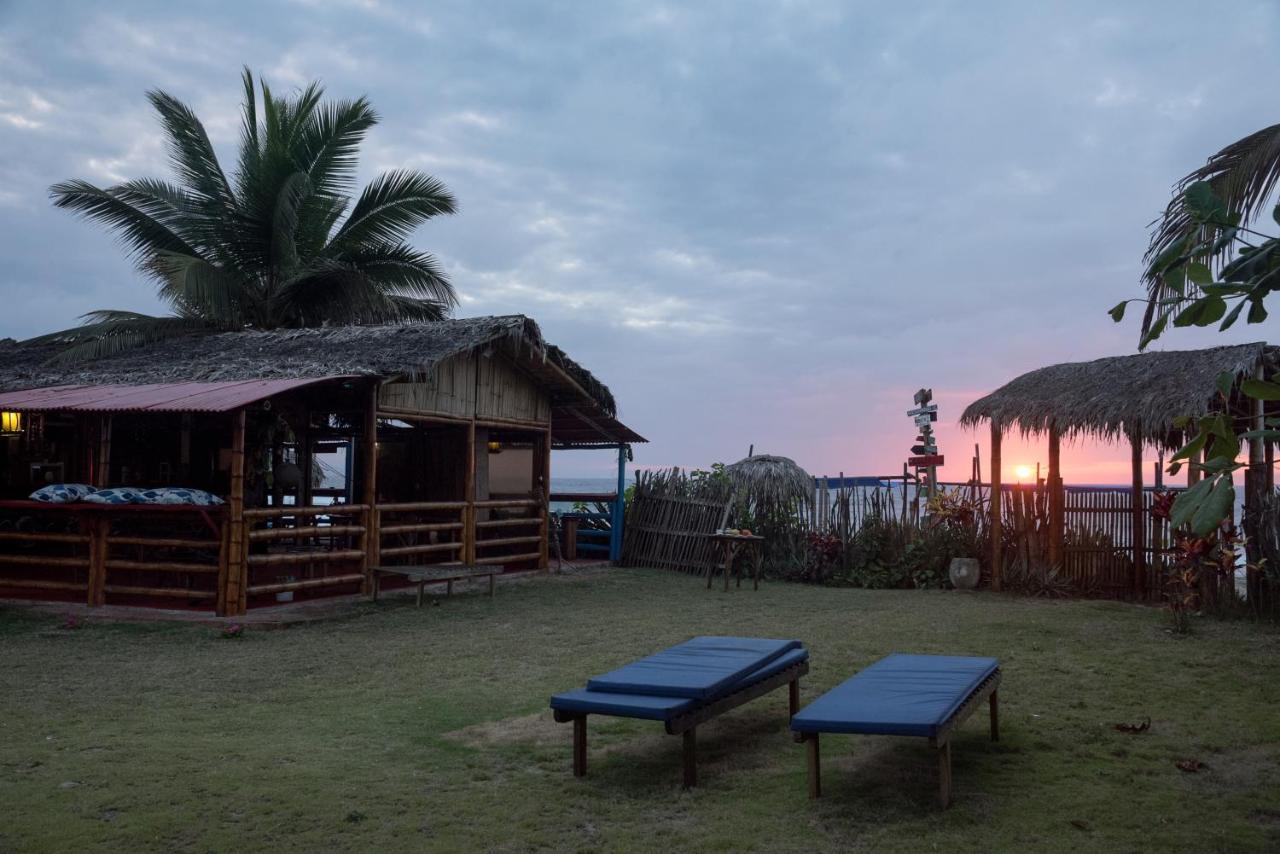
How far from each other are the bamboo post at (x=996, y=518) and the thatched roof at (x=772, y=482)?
133 inches

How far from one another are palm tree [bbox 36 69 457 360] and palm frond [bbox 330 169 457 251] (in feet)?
0.08

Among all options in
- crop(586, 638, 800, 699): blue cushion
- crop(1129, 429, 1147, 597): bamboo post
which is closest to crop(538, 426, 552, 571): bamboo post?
crop(1129, 429, 1147, 597): bamboo post

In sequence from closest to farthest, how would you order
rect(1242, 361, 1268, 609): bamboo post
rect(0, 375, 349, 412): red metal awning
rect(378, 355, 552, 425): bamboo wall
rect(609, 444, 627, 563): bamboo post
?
rect(0, 375, 349, 412): red metal awning → rect(1242, 361, 1268, 609): bamboo post → rect(378, 355, 552, 425): bamboo wall → rect(609, 444, 627, 563): bamboo post

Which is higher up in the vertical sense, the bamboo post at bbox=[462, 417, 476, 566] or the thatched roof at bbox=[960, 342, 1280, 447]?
the thatched roof at bbox=[960, 342, 1280, 447]

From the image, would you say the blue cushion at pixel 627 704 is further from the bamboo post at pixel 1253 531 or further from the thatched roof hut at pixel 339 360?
the bamboo post at pixel 1253 531

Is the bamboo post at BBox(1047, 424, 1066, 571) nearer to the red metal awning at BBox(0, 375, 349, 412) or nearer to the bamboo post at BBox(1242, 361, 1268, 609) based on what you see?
the bamboo post at BBox(1242, 361, 1268, 609)

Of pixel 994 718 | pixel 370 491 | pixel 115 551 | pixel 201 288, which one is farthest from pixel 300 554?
pixel 201 288

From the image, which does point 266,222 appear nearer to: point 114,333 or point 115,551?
point 114,333

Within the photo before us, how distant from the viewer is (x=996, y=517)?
A: 44.3 feet

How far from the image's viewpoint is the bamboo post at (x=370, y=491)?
12.3 m

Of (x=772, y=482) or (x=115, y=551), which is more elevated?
(x=772, y=482)

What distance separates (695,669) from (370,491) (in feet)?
26.6

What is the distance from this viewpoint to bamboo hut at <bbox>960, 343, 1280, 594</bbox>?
11.3 meters

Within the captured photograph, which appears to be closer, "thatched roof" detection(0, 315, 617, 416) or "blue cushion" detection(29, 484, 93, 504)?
"blue cushion" detection(29, 484, 93, 504)
